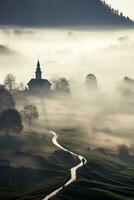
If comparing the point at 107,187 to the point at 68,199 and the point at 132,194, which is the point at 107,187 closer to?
the point at 132,194

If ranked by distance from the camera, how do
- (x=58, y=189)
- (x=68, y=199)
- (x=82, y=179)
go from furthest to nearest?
(x=82, y=179)
(x=58, y=189)
(x=68, y=199)

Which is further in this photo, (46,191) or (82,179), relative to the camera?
(82,179)

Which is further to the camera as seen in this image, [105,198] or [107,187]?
[107,187]

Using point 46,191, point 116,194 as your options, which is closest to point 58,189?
point 46,191

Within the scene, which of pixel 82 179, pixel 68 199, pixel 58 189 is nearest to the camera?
pixel 68 199

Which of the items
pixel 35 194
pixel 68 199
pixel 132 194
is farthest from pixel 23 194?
pixel 132 194

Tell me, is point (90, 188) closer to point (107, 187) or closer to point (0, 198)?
point (107, 187)

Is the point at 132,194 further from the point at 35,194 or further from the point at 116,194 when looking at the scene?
the point at 35,194
